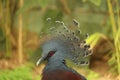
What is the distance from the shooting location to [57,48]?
7.89 feet

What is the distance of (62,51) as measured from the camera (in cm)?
241

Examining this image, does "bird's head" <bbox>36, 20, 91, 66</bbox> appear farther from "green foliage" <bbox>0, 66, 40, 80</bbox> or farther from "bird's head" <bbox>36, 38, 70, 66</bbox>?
"green foliage" <bbox>0, 66, 40, 80</bbox>

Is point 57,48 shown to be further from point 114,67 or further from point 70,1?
point 70,1

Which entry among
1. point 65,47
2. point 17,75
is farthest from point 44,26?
point 65,47

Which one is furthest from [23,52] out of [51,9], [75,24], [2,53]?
[75,24]

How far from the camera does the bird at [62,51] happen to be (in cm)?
236

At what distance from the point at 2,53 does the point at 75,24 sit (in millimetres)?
1912

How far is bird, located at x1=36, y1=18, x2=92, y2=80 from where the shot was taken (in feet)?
7.75

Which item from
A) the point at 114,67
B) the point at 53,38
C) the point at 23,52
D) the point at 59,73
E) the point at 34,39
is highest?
the point at 34,39

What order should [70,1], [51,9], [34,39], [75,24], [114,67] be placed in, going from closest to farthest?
[75,24], [114,67], [51,9], [70,1], [34,39]

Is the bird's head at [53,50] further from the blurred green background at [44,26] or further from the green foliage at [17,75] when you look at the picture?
the blurred green background at [44,26]

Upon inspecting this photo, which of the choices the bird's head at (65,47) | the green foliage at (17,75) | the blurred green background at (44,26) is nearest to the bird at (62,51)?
the bird's head at (65,47)

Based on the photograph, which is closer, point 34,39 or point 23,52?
point 23,52

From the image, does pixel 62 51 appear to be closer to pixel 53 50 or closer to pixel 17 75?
pixel 53 50
